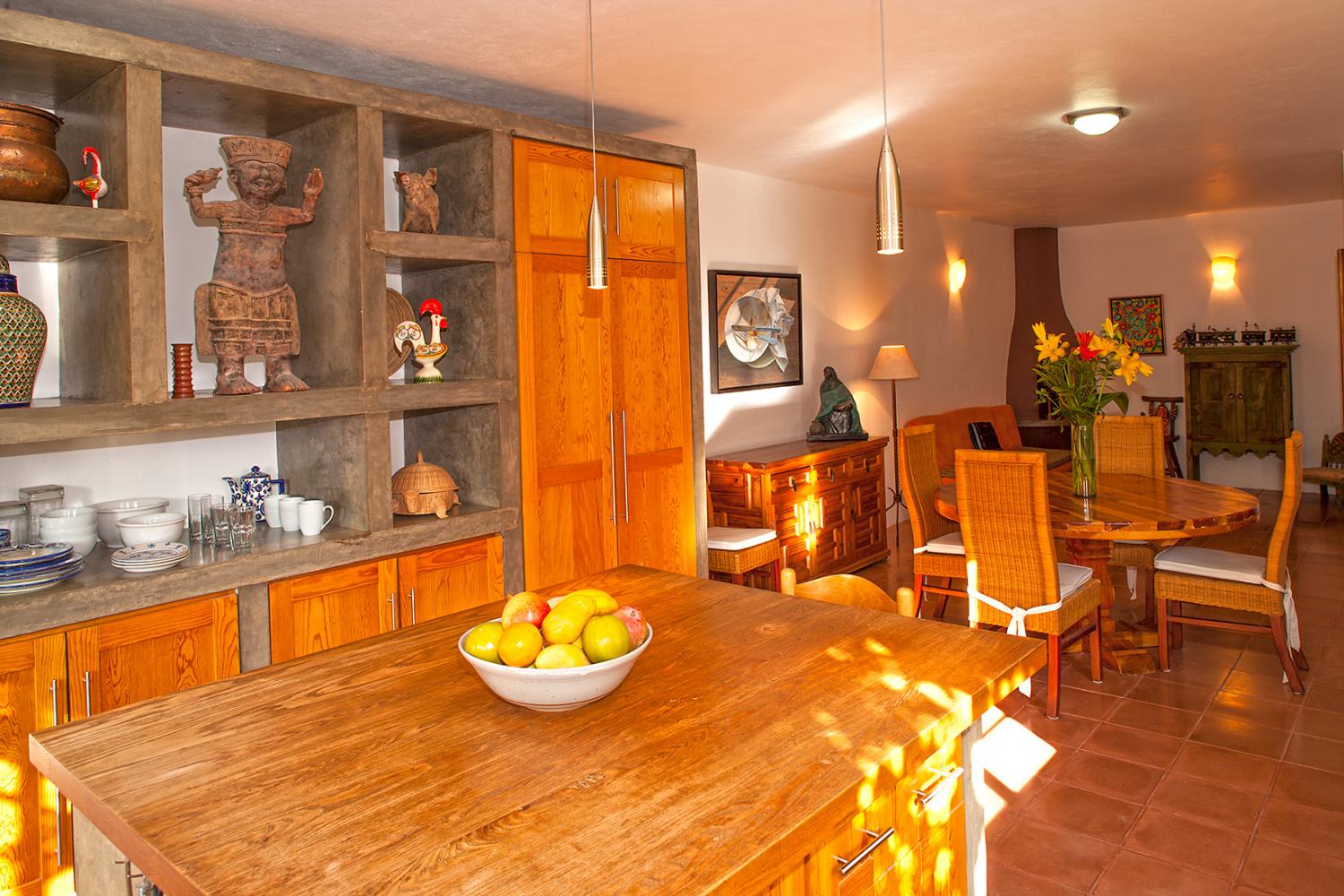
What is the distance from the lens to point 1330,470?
764 cm

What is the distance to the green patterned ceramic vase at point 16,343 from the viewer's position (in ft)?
8.77

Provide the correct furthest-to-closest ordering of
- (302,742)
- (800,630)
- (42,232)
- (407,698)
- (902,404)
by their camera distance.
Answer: (902,404) → (42,232) → (800,630) → (407,698) → (302,742)

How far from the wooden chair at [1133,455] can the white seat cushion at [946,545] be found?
981 mm

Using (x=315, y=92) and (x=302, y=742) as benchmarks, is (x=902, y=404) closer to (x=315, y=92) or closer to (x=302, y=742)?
(x=315, y=92)

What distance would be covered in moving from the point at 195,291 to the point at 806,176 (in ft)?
13.4

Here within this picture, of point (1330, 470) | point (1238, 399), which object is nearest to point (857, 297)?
point (1238, 399)

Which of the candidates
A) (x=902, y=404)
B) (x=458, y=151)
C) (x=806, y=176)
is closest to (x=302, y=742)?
(x=458, y=151)

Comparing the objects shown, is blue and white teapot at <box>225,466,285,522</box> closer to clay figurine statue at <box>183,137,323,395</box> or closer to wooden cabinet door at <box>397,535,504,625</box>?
clay figurine statue at <box>183,137,323,395</box>

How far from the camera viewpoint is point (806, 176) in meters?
6.25

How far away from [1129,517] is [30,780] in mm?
3929

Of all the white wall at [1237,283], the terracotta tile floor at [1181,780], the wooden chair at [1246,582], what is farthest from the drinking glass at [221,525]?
the white wall at [1237,283]

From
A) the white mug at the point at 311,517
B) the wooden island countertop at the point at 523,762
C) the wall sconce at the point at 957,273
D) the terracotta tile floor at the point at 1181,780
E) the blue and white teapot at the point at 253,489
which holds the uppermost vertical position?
the wall sconce at the point at 957,273

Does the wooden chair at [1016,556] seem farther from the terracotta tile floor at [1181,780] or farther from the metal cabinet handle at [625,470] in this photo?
the metal cabinet handle at [625,470]

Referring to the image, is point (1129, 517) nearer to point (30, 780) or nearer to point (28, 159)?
point (30, 780)
